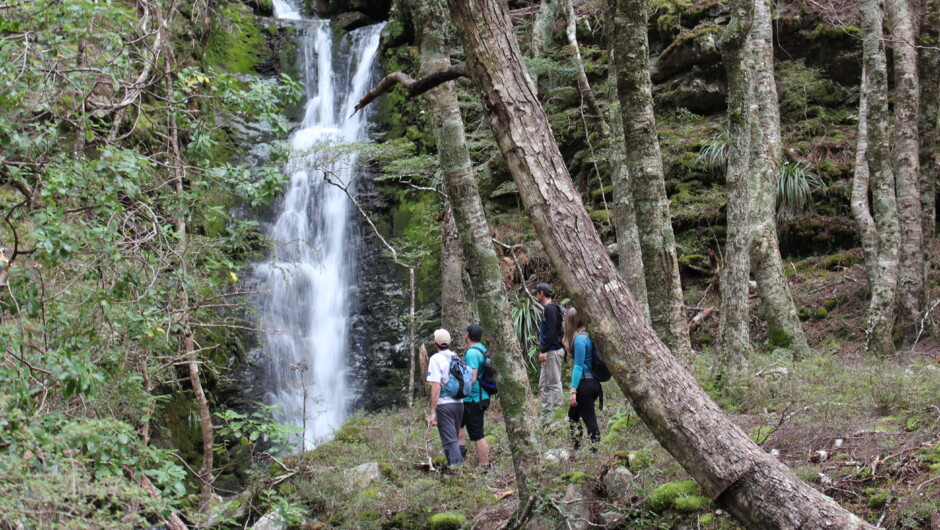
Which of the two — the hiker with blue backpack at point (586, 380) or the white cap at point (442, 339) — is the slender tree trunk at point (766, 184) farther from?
the white cap at point (442, 339)

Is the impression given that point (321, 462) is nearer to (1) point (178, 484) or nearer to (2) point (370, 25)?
(1) point (178, 484)

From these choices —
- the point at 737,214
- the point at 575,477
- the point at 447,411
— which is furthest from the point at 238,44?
the point at 575,477

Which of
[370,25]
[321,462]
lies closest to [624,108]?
[321,462]

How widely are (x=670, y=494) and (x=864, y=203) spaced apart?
22.2ft

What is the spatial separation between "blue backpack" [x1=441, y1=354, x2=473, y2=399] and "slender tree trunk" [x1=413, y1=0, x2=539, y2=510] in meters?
1.92

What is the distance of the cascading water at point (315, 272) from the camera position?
13.3m

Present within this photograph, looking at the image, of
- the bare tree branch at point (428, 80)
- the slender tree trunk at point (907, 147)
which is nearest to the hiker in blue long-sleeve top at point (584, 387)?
the bare tree branch at point (428, 80)

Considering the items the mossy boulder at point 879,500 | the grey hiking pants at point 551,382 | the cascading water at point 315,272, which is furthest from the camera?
the cascading water at point 315,272

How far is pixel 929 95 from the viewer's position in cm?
877

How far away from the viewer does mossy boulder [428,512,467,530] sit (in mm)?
6160

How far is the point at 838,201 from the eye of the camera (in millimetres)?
11898

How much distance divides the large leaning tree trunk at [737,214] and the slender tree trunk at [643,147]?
3.25 ft

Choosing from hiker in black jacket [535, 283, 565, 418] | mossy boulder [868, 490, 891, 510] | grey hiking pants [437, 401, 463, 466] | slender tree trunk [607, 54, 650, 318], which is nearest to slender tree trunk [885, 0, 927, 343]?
slender tree trunk [607, 54, 650, 318]

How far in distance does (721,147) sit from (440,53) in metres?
8.46
